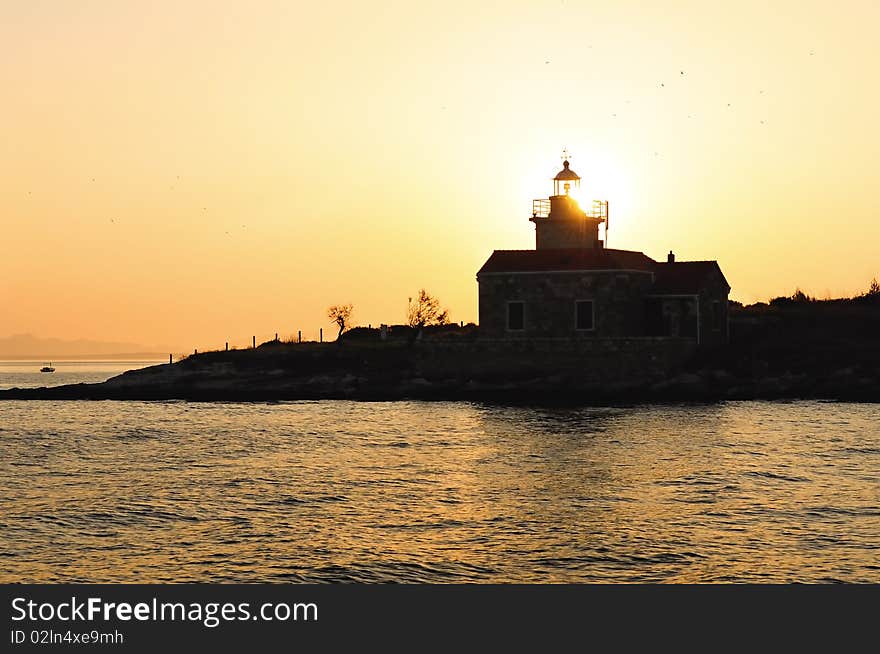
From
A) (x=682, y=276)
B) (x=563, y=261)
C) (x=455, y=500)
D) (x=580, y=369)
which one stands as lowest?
(x=455, y=500)

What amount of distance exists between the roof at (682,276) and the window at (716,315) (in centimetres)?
178

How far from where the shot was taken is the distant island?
5875 cm

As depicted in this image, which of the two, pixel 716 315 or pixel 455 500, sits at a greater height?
pixel 716 315

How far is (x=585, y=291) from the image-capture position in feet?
204

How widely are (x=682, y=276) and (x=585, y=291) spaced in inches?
240

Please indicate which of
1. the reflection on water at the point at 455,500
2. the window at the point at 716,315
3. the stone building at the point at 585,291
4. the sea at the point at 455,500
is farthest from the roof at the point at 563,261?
the reflection on water at the point at 455,500

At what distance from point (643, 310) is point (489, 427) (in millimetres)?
20182

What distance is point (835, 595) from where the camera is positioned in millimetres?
16156

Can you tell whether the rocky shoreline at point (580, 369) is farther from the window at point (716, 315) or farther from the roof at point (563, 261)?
the roof at point (563, 261)

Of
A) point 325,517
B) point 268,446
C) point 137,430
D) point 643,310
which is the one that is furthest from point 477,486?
point 643,310

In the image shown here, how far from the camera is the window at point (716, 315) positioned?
210 feet

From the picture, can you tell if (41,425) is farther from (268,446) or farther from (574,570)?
(574,570)

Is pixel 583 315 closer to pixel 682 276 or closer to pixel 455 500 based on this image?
pixel 682 276

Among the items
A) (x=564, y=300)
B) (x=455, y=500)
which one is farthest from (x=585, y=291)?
(x=455, y=500)
